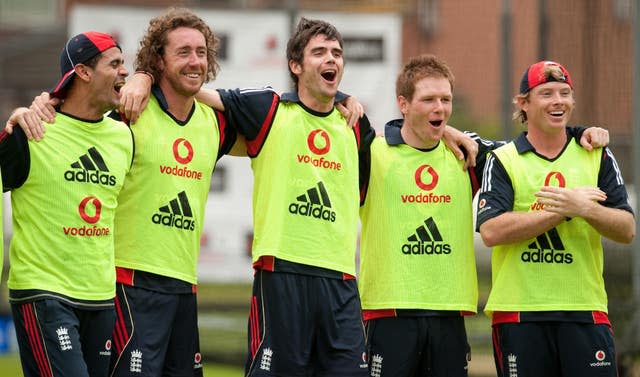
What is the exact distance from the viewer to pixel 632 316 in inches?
425

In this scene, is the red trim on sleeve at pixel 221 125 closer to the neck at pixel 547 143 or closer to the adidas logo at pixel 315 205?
the adidas logo at pixel 315 205

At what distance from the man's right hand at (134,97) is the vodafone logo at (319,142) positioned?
0.97 m

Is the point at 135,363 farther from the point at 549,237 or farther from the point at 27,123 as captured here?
the point at 549,237

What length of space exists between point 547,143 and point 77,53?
9.09 ft

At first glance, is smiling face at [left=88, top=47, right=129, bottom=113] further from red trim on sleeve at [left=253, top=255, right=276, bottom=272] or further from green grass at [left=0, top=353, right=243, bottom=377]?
green grass at [left=0, top=353, right=243, bottom=377]

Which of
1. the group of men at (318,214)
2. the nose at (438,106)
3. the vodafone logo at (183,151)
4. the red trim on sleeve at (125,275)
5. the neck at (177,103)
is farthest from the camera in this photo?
the nose at (438,106)

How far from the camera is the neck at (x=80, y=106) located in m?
6.57

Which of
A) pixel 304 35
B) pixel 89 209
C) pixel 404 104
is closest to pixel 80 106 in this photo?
pixel 89 209

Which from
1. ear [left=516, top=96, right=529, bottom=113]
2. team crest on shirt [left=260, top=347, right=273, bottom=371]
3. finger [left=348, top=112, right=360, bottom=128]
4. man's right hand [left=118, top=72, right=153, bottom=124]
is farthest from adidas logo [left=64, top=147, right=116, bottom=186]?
ear [left=516, top=96, right=529, bottom=113]

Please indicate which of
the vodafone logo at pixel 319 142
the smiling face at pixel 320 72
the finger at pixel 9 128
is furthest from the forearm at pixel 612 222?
the finger at pixel 9 128

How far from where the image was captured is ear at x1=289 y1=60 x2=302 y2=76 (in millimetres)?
7113

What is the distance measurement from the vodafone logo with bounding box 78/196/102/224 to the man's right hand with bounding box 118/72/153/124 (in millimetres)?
580

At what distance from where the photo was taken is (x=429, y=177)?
721cm

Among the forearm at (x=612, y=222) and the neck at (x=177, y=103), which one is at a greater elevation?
the neck at (x=177, y=103)
